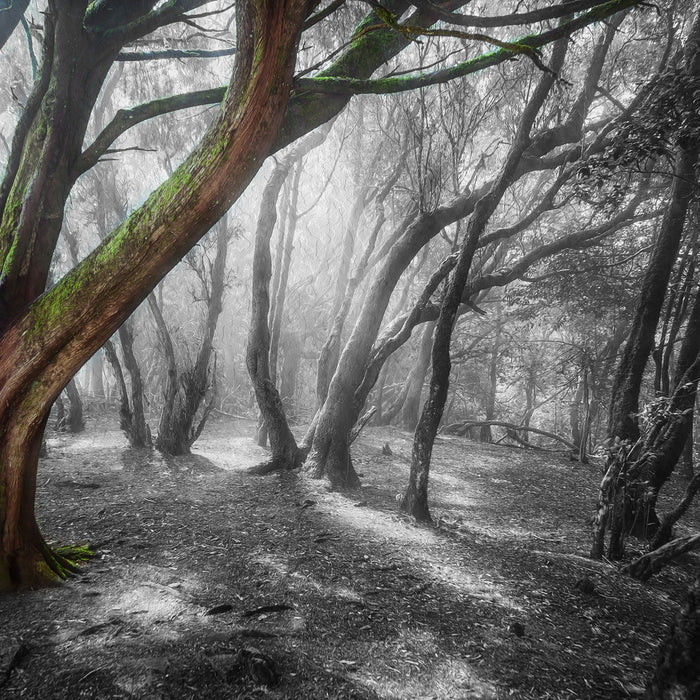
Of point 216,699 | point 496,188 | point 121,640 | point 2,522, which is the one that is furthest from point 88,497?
point 496,188

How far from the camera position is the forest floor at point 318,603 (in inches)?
88.2

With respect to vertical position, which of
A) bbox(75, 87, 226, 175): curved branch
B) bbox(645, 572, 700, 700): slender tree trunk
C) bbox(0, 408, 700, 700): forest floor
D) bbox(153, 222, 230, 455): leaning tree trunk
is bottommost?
bbox(0, 408, 700, 700): forest floor

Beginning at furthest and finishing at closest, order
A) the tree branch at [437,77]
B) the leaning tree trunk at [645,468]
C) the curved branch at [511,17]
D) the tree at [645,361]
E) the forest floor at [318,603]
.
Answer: the tree at [645,361] < the leaning tree trunk at [645,468] < the tree branch at [437,77] < the curved branch at [511,17] < the forest floor at [318,603]

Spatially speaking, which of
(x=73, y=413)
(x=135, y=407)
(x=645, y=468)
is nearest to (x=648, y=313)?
(x=645, y=468)

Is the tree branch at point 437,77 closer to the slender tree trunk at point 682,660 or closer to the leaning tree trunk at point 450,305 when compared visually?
the leaning tree trunk at point 450,305

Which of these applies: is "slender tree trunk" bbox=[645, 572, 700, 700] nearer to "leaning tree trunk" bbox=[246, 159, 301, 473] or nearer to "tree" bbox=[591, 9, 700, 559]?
"tree" bbox=[591, 9, 700, 559]

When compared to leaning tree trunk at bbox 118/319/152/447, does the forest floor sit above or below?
below

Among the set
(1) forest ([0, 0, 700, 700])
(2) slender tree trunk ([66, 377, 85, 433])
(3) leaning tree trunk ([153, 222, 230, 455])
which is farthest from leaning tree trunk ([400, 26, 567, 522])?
(2) slender tree trunk ([66, 377, 85, 433])

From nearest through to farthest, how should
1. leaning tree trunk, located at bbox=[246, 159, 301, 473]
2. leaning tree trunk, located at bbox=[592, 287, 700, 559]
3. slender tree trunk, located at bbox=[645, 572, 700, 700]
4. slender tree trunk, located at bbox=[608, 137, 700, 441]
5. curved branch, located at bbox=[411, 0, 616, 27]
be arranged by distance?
slender tree trunk, located at bbox=[645, 572, 700, 700], curved branch, located at bbox=[411, 0, 616, 27], leaning tree trunk, located at bbox=[592, 287, 700, 559], slender tree trunk, located at bbox=[608, 137, 700, 441], leaning tree trunk, located at bbox=[246, 159, 301, 473]

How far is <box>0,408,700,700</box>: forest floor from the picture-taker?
2.24 m

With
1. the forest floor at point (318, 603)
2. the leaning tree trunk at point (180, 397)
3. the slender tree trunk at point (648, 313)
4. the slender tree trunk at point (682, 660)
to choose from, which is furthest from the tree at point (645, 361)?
the leaning tree trunk at point (180, 397)

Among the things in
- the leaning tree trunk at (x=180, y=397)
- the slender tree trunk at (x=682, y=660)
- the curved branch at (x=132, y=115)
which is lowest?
the slender tree trunk at (x=682, y=660)

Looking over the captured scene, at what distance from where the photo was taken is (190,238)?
→ 8.21ft

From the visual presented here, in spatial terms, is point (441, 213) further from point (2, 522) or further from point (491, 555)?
point (2, 522)
